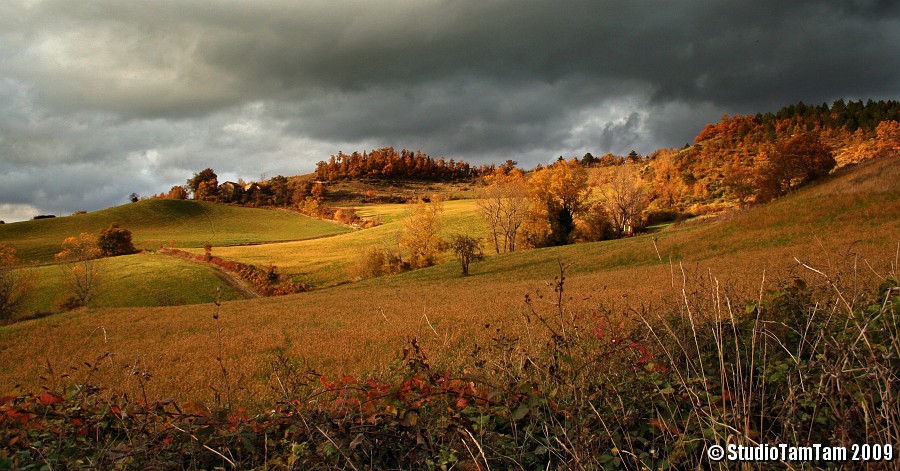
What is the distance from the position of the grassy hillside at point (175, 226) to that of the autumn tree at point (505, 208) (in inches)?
1709

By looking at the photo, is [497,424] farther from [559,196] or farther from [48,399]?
[559,196]

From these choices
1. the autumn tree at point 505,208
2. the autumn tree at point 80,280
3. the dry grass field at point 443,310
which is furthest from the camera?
the autumn tree at point 505,208

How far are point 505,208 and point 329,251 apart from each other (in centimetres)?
3095

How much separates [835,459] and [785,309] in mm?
3531

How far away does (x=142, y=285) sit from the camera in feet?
187

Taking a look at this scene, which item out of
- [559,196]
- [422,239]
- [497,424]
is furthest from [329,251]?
[497,424]

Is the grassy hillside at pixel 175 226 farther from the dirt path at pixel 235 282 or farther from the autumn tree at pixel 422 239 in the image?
the autumn tree at pixel 422 239

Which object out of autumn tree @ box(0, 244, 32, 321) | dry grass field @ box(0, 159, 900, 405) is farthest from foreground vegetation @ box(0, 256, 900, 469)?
autumn tree @ box(0, 244, 32, 321)

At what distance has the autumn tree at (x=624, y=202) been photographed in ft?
238

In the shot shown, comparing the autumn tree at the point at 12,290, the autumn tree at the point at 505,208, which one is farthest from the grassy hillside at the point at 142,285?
the autumn tree at the point at 505,208

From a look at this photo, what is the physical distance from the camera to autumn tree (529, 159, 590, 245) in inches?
2758

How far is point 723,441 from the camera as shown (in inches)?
146

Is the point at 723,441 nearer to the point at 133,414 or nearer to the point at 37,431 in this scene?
the point at 133,414

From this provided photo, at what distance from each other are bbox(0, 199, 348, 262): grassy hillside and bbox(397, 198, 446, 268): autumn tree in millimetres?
39675
